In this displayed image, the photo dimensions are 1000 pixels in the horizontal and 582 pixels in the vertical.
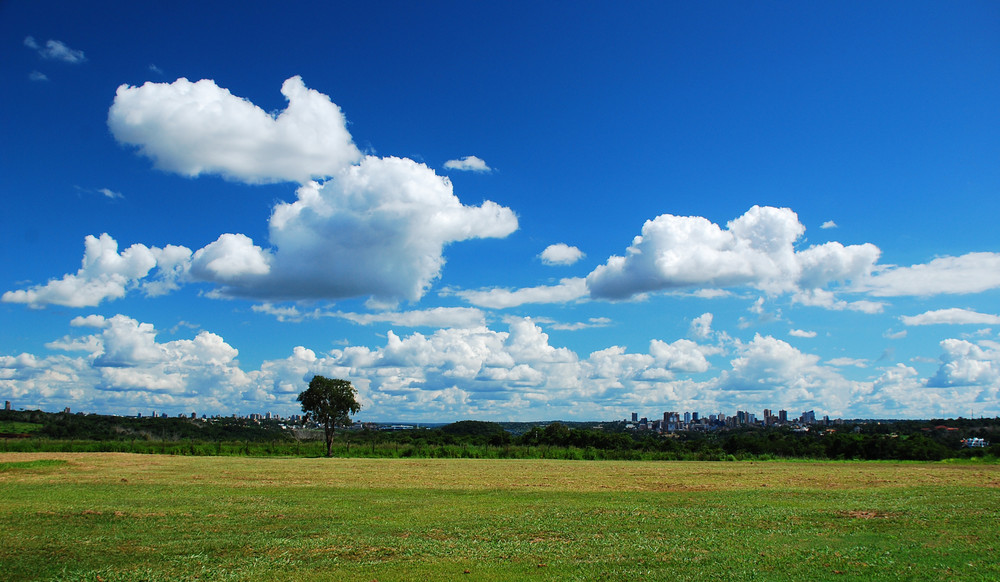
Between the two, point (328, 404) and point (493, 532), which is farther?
point (328, 404)

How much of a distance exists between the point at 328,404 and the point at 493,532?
187 feet

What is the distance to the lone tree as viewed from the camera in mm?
68875

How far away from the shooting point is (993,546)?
1375 cm

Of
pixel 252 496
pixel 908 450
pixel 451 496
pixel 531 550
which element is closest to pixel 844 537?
pixel 531 550

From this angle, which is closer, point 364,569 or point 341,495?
point 364,569

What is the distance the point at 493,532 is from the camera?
52.6 ft

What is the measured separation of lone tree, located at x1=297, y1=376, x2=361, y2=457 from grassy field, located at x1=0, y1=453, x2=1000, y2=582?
4047 cm

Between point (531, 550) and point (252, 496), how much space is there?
51.8 feet

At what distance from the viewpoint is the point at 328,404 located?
69.0 m

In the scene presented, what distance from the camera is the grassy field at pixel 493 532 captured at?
38.9 ft

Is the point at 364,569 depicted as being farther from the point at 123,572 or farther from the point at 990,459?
the point at 990,459

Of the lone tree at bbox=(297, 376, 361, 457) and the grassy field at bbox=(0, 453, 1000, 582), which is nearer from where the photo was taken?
the grassy field at bbox=(0, 453, 1000, 582)

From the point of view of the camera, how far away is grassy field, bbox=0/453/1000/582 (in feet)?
38.9

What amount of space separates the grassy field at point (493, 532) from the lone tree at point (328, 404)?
4047 cm
